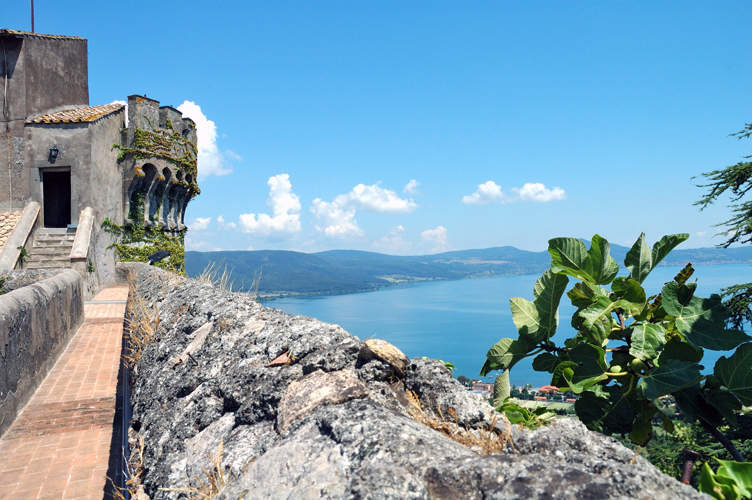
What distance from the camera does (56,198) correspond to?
18859 mm

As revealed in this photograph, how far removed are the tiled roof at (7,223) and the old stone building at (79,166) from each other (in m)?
0.04

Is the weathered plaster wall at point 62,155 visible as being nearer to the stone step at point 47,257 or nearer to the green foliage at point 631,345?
the stone step at point 47,257

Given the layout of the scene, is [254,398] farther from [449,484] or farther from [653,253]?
[653,253]

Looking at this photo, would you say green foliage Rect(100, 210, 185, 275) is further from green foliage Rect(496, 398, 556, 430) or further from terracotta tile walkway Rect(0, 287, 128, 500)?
green foliage Rect(496, 398, 556, 430)

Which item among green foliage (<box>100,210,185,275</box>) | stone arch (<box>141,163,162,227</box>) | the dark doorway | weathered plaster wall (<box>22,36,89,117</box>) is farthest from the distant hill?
stone arch (<box>141,163,162,227</box>)

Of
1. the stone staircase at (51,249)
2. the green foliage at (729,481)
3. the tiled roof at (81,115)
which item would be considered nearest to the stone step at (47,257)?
the stone staircase at (51,249)

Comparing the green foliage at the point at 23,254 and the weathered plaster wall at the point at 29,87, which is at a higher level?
the weathered plaster wall at the point at 29,87

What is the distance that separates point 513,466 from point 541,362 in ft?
2.59

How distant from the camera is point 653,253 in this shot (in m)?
1.57

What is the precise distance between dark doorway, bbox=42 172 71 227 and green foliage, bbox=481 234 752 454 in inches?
858

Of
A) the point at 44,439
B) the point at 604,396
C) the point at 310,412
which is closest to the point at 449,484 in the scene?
the point at 310,412

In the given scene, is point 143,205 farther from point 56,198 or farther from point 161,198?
point 56,198

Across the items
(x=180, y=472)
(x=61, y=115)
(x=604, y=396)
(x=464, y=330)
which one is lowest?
(x=464, y=330)

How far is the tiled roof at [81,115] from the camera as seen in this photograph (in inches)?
598
